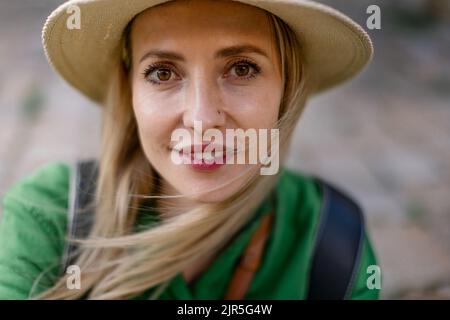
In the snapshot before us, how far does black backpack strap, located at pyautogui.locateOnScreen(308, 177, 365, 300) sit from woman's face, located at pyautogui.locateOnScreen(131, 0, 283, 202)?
272 millimetres

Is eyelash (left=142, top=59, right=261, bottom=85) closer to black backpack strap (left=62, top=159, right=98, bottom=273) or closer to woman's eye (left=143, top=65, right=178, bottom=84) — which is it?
woman's eye (left=143, top=65, right=178, bottom=84)

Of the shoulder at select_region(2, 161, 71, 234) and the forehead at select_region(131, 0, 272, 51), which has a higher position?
the forehead at select_region(131, 0, 272, 51)

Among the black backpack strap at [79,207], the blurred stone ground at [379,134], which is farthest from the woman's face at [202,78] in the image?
the blurred stone ground at [379,134]

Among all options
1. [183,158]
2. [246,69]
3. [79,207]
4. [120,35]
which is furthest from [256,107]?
[79,207]

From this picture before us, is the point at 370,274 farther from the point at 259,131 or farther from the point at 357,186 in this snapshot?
the point at 357,186

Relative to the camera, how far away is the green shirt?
49.7 inches

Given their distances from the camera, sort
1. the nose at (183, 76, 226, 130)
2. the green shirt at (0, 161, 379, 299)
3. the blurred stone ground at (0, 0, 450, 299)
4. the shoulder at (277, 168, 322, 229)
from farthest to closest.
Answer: the blurred stone ground at (0, 0, 450, 299)
the shoulder at (277, 168, 322, 229)
the green shirt at (0, 161, 379, 299)
the nose at (183, 76, 226, 130)

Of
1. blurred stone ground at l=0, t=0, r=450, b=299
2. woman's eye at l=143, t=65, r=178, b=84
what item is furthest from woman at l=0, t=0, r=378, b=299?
blurred stone ground at l=0, t=0, r=450, b=299

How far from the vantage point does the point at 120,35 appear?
1.27 meters

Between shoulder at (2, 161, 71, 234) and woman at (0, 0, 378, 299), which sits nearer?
woman at (0, 0, 378, 299)

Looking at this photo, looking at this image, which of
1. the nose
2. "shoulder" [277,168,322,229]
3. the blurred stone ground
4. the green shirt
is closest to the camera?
the nose

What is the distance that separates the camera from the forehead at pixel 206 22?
44.5 inches

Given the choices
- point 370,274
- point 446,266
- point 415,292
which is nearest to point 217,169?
point 370,274

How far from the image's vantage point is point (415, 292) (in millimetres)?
2057
